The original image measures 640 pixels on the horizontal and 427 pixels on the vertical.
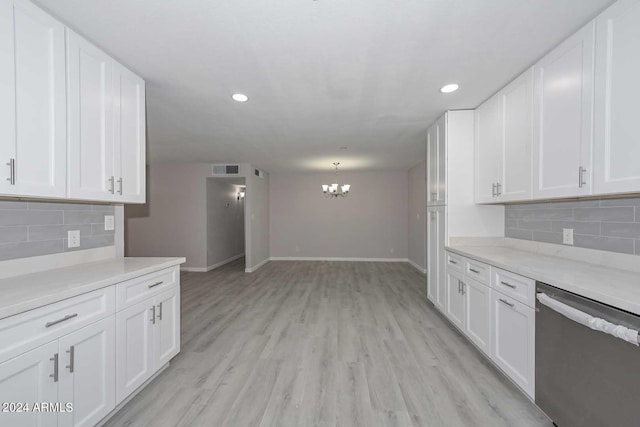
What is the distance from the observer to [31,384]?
121 centimetres

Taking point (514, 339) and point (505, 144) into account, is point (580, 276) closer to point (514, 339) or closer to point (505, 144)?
point (514, 339)

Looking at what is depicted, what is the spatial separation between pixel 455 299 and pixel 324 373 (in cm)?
165

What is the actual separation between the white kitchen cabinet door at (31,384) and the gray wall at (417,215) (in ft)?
19.2

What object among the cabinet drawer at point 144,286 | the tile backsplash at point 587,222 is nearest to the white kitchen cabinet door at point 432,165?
the tile backsplash at point 587,222

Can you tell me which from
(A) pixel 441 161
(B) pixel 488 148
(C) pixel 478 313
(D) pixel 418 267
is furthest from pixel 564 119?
(D) pixel 418 267

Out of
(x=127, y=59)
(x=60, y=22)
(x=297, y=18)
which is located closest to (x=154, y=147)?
(x=127, y=59)

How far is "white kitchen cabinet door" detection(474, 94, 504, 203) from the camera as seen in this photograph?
265 centimetres

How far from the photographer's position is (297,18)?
1642mm

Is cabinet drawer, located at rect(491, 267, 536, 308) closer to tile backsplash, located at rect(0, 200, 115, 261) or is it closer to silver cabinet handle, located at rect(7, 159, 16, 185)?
silver cabinet handle, located at rect(7, 159, 16, 185)

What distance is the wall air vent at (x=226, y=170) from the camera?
6.23 meters

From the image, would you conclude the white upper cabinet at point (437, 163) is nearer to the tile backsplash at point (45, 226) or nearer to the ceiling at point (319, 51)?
the ceiling at point (319, 51)

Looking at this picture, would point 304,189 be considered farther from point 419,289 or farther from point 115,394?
point 115,394

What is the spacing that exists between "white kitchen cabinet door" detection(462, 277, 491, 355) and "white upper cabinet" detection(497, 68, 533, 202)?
2.87 ft

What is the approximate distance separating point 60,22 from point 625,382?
352 centimetres
